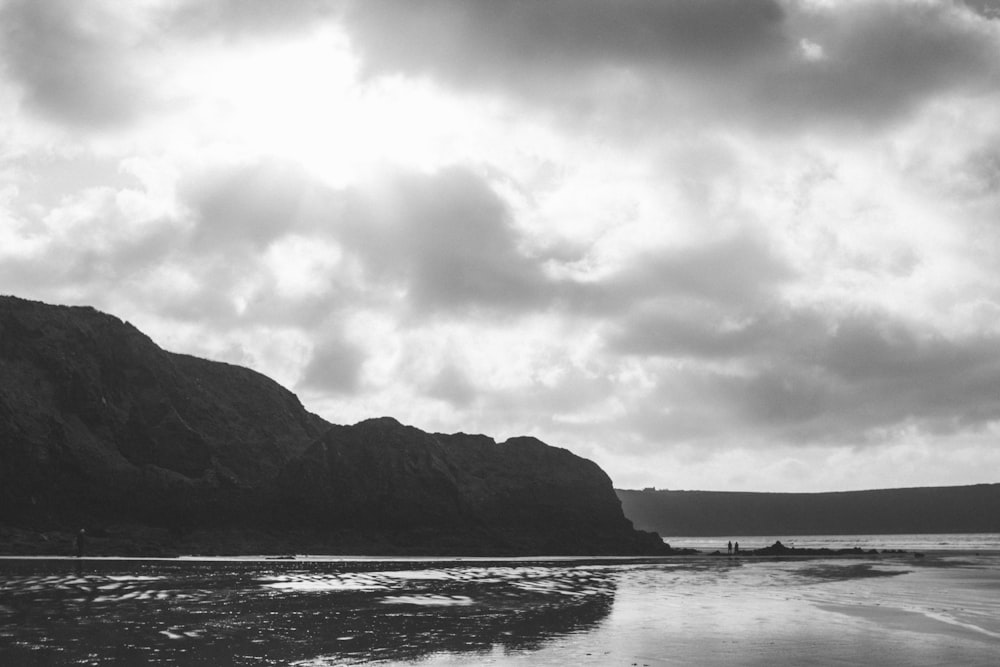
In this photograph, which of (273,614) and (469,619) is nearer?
(469,619)

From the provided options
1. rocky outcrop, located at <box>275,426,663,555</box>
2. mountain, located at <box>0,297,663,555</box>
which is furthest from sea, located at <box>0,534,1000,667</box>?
rocky outcrop, located at <box>275,426,663,555</box>

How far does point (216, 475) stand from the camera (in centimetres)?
9062

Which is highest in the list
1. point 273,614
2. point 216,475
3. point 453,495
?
point 216,475

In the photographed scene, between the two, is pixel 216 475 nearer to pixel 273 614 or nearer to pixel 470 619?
pixel 273 614

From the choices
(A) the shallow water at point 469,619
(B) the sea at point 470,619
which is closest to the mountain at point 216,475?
(A) the shallow water at point 469,619

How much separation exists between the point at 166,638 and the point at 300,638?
10.7 feet

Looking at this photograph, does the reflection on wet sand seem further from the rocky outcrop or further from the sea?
the rocky outcrop

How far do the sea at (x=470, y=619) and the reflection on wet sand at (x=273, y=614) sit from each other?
7 centimetres

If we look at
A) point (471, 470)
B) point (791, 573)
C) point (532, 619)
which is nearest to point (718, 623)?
point (532, 619)

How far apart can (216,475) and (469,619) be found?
6767cm

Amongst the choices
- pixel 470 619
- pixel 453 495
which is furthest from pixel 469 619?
pixel 453 495

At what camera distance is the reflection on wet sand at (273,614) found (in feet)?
69.3

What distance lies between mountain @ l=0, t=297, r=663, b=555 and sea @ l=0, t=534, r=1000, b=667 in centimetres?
3068

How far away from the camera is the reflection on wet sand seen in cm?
2111
